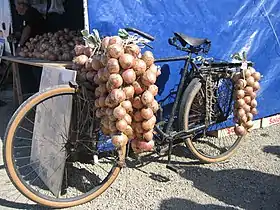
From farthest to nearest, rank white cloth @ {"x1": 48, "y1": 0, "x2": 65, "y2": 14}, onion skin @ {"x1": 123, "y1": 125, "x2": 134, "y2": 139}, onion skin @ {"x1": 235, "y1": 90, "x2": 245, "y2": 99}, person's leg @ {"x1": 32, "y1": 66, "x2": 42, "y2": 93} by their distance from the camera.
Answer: person's leg @ {"x1": 32, "y1": 66, "x2": 42, "y2": 93}
white cloth @ {"x1": 48, "y1": 0, "x2": 65, "y2": 14}
onion skin @ {"x1": 235, "y1": 90, "x2": 245, "y2": 99}
onion skin @ {"x1": 123, "y1": 125, "x2": 134, "y2": 139}

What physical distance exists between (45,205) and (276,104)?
11.5ft

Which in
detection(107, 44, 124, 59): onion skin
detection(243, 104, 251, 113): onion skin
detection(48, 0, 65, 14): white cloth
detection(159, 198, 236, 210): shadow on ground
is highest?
detection(48, 0, 65, 14): white cloth

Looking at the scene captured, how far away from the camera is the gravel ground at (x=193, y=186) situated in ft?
12.5

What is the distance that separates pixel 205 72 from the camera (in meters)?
4.33

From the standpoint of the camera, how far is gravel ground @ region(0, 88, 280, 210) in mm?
3795

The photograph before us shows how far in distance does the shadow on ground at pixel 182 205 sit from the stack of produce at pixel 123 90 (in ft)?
2.17

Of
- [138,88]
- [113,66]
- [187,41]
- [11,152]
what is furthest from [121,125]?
[187,41]

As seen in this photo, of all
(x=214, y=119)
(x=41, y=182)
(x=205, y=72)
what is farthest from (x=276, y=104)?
(x=41, y=182)

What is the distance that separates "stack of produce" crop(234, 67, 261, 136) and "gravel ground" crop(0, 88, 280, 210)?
501 mm

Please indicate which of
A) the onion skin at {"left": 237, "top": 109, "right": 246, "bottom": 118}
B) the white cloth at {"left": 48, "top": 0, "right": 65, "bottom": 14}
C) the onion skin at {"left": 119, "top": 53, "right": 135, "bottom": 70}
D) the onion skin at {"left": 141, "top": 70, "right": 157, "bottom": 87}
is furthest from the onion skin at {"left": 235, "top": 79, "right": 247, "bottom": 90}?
the white cloth at {"left": 48, "top": 0, "right": 65, "bottom": 14}

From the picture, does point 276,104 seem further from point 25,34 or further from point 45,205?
point 25,34

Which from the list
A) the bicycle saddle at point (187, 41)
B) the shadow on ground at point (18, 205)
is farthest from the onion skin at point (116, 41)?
the shadow on ground at point (18, 205)

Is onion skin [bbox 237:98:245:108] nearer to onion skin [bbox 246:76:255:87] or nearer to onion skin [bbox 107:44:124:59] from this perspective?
onion skin [bbox 246:76:255:87]

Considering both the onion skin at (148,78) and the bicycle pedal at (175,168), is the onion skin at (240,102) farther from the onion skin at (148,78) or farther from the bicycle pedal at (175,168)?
the onion skin at (148,78)
